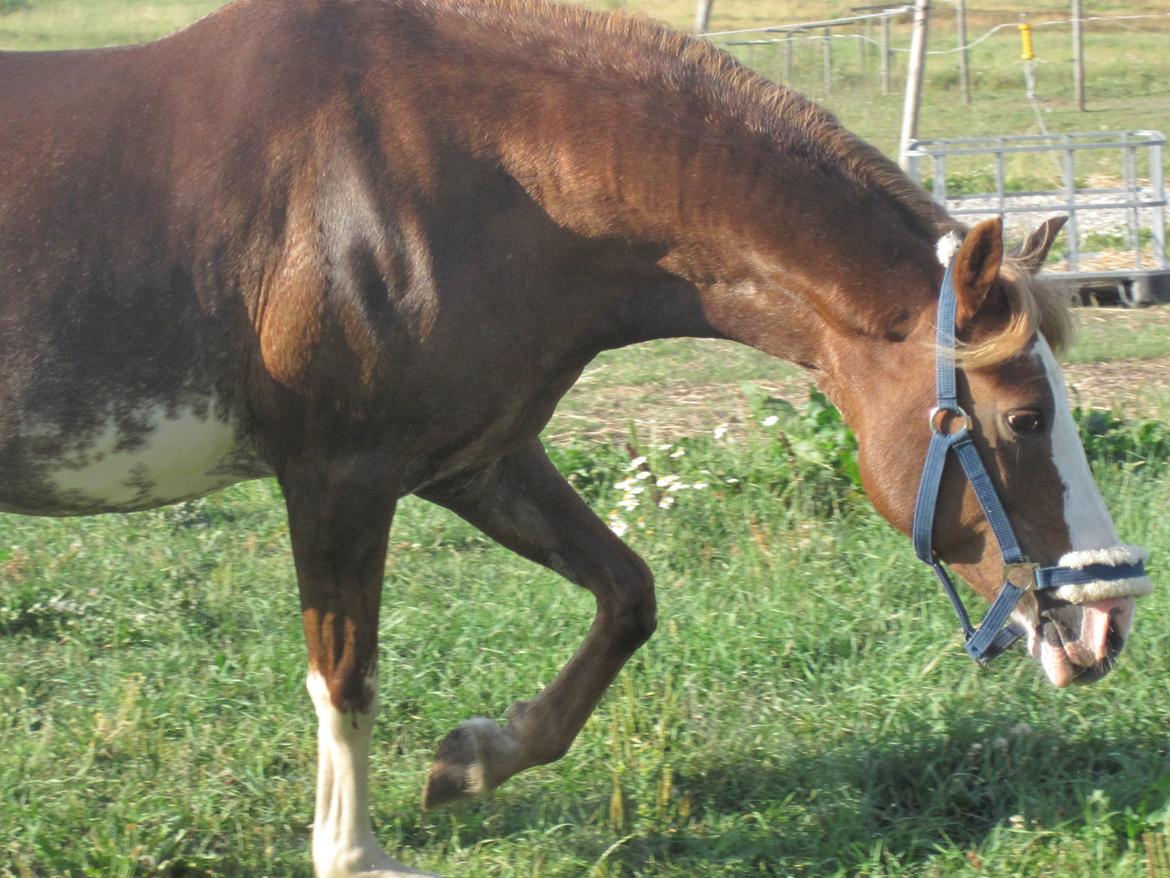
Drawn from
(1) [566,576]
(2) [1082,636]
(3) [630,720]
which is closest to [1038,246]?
(2) [1082,636]

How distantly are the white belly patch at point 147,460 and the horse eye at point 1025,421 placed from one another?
1709 mm

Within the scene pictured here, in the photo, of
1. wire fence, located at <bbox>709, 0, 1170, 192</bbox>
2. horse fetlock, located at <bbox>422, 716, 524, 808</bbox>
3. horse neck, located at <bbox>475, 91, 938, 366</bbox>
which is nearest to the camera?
horse neck, located at <bbox>475, 91, 938, 366</bbox>

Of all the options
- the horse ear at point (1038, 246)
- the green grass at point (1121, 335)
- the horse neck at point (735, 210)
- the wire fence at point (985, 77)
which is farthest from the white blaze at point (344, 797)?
the wire fence at point (985, 77)

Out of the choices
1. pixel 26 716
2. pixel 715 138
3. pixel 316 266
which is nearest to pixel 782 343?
pixel 715 138

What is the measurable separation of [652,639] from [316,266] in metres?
1.78

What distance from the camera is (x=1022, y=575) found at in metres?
3.09

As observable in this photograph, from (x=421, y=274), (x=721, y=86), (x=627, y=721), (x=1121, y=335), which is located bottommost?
(x=1121, y=335)

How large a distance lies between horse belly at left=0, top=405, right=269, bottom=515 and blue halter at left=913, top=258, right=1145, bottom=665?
1.54 meters

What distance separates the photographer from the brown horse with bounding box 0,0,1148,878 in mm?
3076

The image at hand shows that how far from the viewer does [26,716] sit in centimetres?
398

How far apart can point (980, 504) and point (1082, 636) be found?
0.36 metres

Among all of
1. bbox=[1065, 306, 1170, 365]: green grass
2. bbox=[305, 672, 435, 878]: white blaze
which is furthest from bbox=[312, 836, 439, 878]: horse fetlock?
bbox=[1065, 306, 1170, 365]: green grass

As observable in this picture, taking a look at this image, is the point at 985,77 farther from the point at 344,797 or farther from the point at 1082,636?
the point at 344,797

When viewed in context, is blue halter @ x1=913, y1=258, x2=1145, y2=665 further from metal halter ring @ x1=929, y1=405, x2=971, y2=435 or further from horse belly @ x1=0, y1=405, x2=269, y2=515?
horse belly @ x1=0, y1=405, x2=269, y2=515
